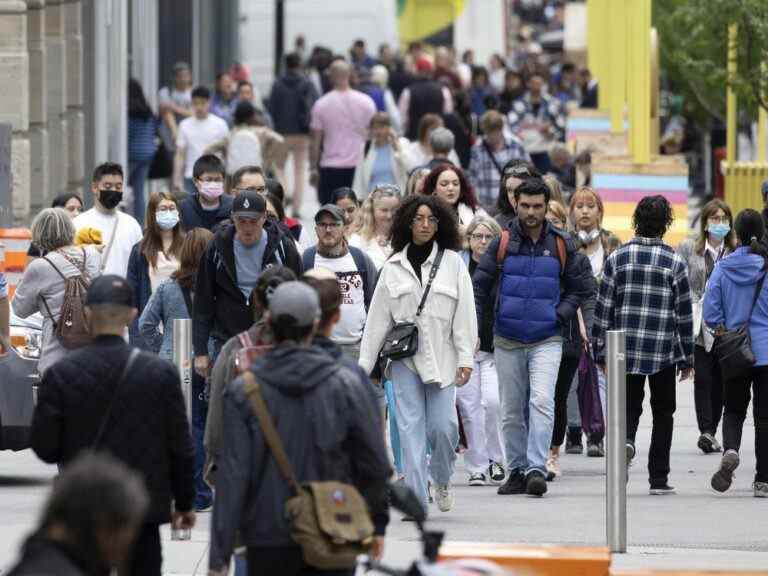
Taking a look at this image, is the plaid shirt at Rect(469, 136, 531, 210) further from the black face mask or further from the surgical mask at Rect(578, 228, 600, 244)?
the black face mask

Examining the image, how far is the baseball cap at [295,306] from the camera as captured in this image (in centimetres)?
654

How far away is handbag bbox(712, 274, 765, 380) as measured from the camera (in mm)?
11422

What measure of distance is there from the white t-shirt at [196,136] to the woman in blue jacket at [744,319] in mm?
10439

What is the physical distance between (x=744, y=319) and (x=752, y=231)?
494mm

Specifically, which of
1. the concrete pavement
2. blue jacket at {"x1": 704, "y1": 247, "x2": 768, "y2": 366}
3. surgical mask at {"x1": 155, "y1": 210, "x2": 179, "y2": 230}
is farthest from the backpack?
blue jacket at {"x1": 704, "y1": 247, "x2": 768, "y2": 366}

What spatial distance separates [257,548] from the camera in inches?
254

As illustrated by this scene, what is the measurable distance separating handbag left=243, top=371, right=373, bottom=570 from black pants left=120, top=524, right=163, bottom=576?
28.0 inches

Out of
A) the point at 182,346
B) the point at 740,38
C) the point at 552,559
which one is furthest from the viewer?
the point at 740,38

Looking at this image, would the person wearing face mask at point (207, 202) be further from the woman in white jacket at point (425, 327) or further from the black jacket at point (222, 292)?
the woman in white jacket at point (425, 327)

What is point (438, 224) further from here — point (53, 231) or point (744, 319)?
point (53, 231)

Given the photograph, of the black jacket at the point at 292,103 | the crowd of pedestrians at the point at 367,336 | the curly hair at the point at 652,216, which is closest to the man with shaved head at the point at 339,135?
the black jacket at the point at 292,103

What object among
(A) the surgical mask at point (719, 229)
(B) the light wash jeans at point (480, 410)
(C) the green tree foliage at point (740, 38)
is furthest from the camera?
(C) the green tree foliage at point (740, 38)

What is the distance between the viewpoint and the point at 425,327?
10.4m

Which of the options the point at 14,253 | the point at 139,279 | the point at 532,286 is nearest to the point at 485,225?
the point at 532,286
